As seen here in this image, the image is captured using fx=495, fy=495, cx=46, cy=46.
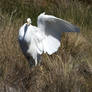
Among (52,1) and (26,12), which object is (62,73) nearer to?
(26,12)

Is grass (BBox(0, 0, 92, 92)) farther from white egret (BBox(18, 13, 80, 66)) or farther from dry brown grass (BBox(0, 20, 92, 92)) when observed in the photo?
white egret (BBox(18, 13, 80, 66))

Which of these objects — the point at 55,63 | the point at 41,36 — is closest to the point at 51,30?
the point at 41,36

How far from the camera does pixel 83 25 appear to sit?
8.27m

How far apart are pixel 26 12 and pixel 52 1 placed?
3.60 ft

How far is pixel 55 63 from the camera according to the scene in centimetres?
644

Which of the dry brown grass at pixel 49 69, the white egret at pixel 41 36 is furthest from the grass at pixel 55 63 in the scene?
the white egret at pixel 41 36

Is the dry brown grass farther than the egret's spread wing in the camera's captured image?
No

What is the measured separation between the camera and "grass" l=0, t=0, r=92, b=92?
5914 millimetres

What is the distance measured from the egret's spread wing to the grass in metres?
0.18

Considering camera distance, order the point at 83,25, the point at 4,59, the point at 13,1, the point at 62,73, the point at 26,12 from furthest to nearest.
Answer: the point at 13,1 → the point at 26,12 → the point at 83,25 → the point at 4,59 → the point at 62,73

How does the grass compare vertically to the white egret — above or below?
below

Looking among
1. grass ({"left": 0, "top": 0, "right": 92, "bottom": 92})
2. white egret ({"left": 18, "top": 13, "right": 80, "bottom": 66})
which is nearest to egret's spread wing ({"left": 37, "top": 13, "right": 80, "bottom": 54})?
white egret ({"left": 18, "top": 13, "right": 80, "bottom": 66})

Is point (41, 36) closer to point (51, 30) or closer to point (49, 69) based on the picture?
point (51, 30)

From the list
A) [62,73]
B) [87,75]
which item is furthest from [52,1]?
[62,73]
